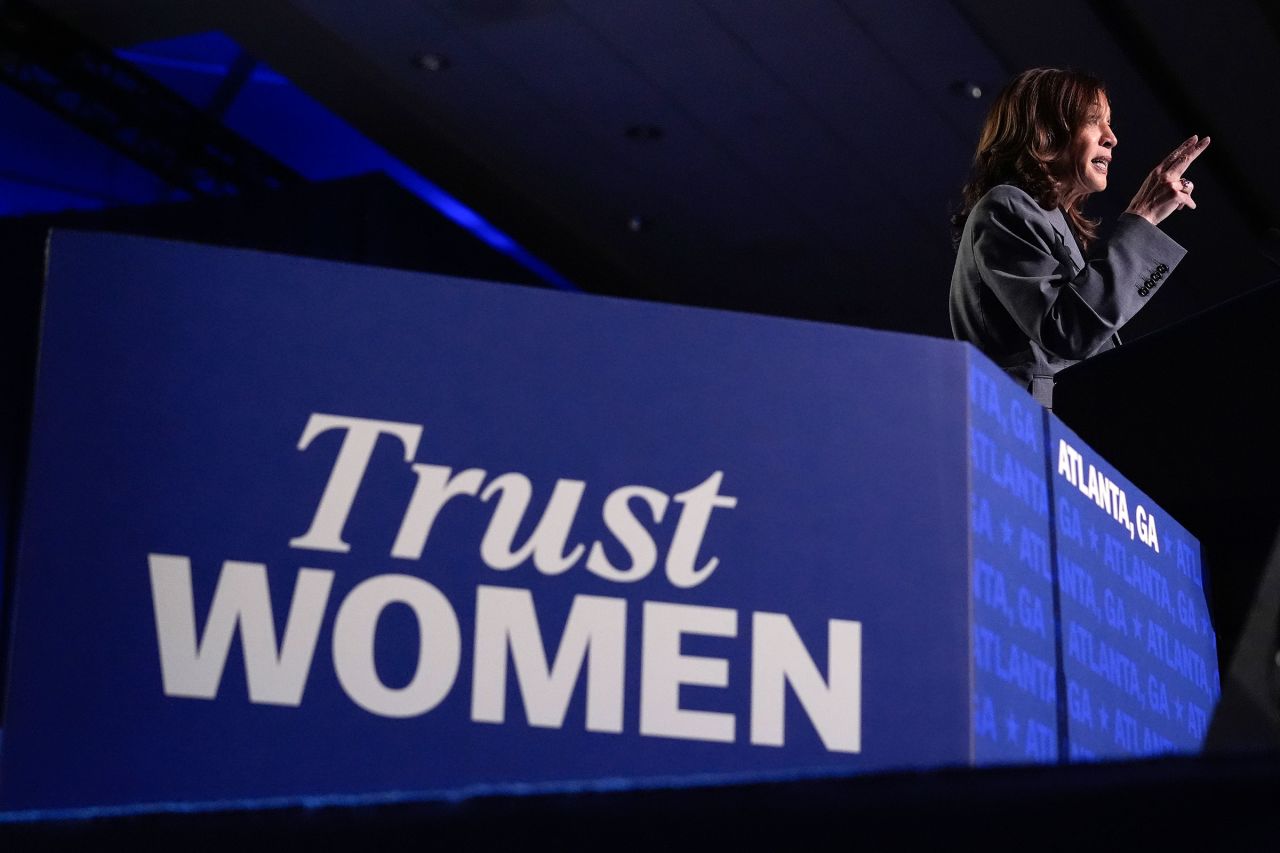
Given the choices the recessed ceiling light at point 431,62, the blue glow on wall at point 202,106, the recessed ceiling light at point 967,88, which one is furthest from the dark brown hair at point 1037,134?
the blue glow on wall at point 202,106

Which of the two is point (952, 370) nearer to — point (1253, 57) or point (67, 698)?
point (67, 698)

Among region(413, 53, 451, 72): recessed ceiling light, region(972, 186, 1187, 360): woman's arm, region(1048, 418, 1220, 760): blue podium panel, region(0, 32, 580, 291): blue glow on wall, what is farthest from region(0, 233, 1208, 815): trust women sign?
region(0, 32, 580, 291): blue glow on wall

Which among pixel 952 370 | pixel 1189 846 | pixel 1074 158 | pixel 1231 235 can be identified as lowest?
pixel 1189 846

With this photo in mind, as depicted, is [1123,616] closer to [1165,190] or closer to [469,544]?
[1165,190]

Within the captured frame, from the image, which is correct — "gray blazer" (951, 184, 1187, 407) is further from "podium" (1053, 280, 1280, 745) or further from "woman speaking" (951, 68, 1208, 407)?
"podium" (1053, 280, 1280, 745)

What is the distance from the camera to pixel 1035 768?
0.68 m

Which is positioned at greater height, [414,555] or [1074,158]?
[1074,158]

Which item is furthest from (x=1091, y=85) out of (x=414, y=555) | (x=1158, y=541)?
(x=414, y=555)

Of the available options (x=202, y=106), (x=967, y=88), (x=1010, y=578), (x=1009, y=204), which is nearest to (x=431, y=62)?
(x=202, y=106)

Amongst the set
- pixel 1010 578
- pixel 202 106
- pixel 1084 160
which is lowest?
pixel 1010 578

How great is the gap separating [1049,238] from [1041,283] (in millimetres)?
121

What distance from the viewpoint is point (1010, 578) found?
1.25 metres

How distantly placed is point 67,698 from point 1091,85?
129 cm

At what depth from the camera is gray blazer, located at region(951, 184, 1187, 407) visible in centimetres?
159
